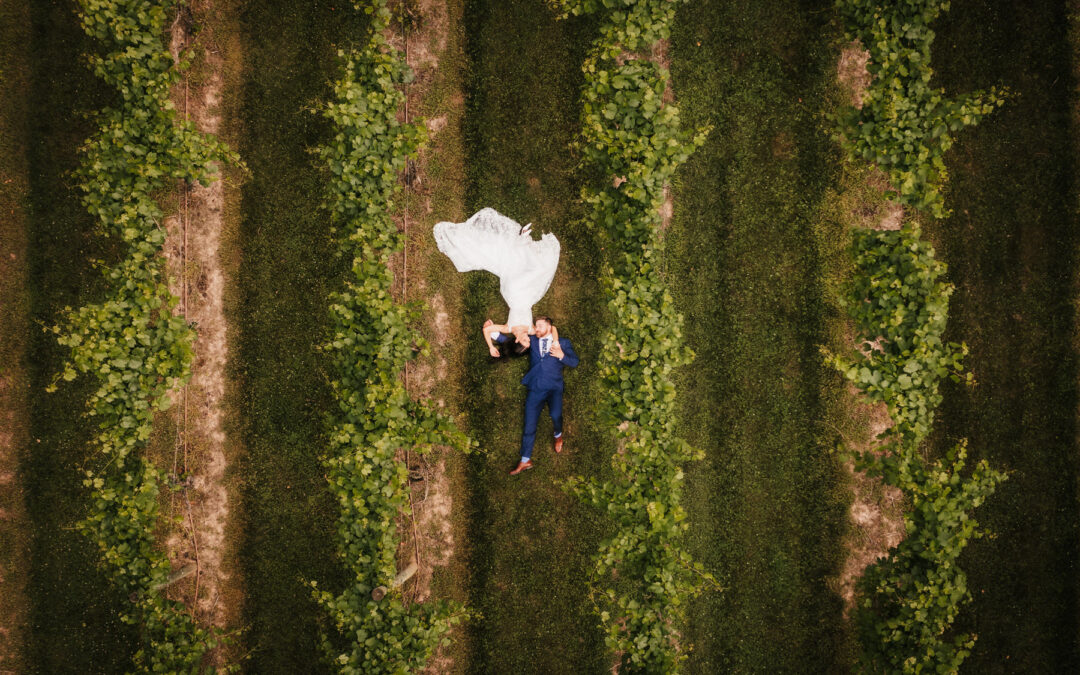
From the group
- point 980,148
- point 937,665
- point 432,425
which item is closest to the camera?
point 937,665

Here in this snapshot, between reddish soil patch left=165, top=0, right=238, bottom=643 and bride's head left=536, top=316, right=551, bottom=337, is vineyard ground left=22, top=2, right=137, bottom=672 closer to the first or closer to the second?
reddish soil patch left=165, top=0, right=238, bottom=643

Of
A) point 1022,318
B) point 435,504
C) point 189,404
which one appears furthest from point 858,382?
point 189,404

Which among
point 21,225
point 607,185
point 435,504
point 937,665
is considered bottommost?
point 937,665

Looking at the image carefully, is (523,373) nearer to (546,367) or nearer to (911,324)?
(546,367)

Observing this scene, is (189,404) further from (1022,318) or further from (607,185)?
(1022,318)

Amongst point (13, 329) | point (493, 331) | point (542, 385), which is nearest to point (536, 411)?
point (542, 385)
